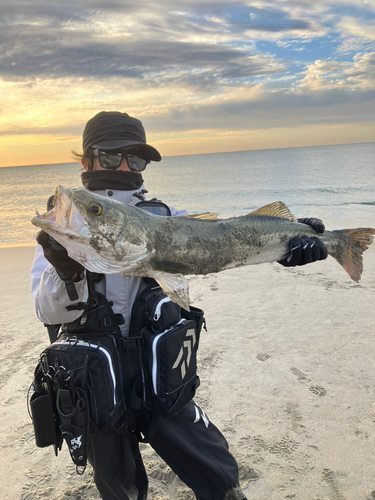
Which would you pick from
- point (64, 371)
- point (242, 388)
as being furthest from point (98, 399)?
point (242, 388)

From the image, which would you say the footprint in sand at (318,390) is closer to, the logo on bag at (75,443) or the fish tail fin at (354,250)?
the fish tail fin at (354,250)

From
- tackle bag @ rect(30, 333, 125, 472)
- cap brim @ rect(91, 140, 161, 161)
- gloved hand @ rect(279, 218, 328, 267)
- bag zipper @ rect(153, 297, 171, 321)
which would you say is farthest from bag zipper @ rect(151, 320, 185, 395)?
cap brim @ rect(91, 140, 161, 161)

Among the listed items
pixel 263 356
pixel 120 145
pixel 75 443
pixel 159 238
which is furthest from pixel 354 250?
pixel 263 356

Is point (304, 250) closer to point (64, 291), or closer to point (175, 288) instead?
point (175, 288)

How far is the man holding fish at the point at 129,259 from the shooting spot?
6.78 ft

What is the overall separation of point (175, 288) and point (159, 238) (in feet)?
1.10

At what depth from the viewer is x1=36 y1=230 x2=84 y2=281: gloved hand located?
224cm

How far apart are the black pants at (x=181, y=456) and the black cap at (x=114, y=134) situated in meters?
2.22

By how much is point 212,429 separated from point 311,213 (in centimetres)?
2201

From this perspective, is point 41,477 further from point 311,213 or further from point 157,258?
point 311,213

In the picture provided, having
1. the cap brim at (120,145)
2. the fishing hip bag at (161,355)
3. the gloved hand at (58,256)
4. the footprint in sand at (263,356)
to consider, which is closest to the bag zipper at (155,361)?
the fishing hip bag at (161,355)

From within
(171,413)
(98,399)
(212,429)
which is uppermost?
(98,399)

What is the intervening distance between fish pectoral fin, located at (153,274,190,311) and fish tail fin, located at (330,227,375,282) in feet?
5.19

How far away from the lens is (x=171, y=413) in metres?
2.75
